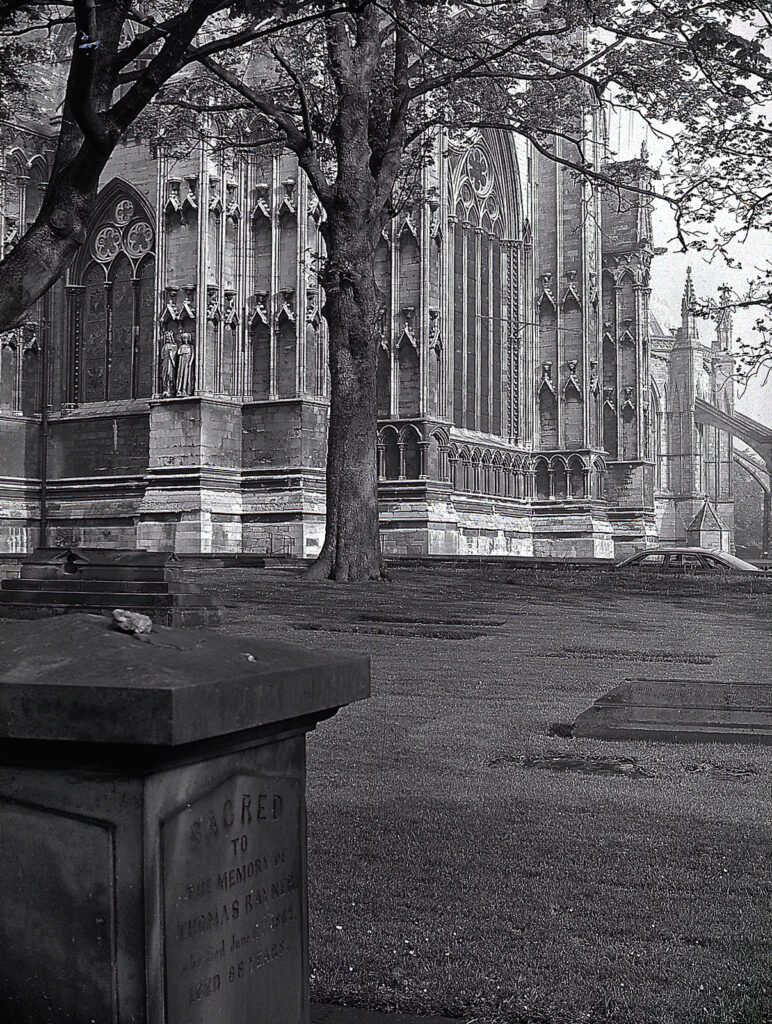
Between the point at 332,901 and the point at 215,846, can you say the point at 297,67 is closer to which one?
the point at 332,901

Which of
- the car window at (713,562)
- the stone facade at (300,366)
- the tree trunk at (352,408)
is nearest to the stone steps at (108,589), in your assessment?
the tree trunk at (352,408)

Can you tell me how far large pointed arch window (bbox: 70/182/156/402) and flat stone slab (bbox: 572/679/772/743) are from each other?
85.0 feet

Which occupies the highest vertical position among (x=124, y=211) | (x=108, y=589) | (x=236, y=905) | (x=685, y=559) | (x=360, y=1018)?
(x=124, y=211)

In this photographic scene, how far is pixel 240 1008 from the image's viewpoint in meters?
2.84

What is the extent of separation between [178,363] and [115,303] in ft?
17.8

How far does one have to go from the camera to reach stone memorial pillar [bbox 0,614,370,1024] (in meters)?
2.54

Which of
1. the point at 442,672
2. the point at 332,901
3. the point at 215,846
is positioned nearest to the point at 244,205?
the point at 442,672

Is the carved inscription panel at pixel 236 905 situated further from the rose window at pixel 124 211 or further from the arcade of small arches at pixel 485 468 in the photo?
the rose window at pixel 124 211

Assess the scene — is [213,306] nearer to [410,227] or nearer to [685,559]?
[410,227]

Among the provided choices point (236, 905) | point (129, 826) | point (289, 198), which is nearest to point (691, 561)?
point (289, 198)

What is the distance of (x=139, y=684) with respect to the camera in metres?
2.55

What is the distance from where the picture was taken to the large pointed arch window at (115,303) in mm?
33406

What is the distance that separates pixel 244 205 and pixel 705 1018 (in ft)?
92.4

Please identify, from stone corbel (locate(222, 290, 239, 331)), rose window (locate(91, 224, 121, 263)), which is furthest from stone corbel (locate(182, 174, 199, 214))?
rose window (locate(91, 224, 121, 263))
